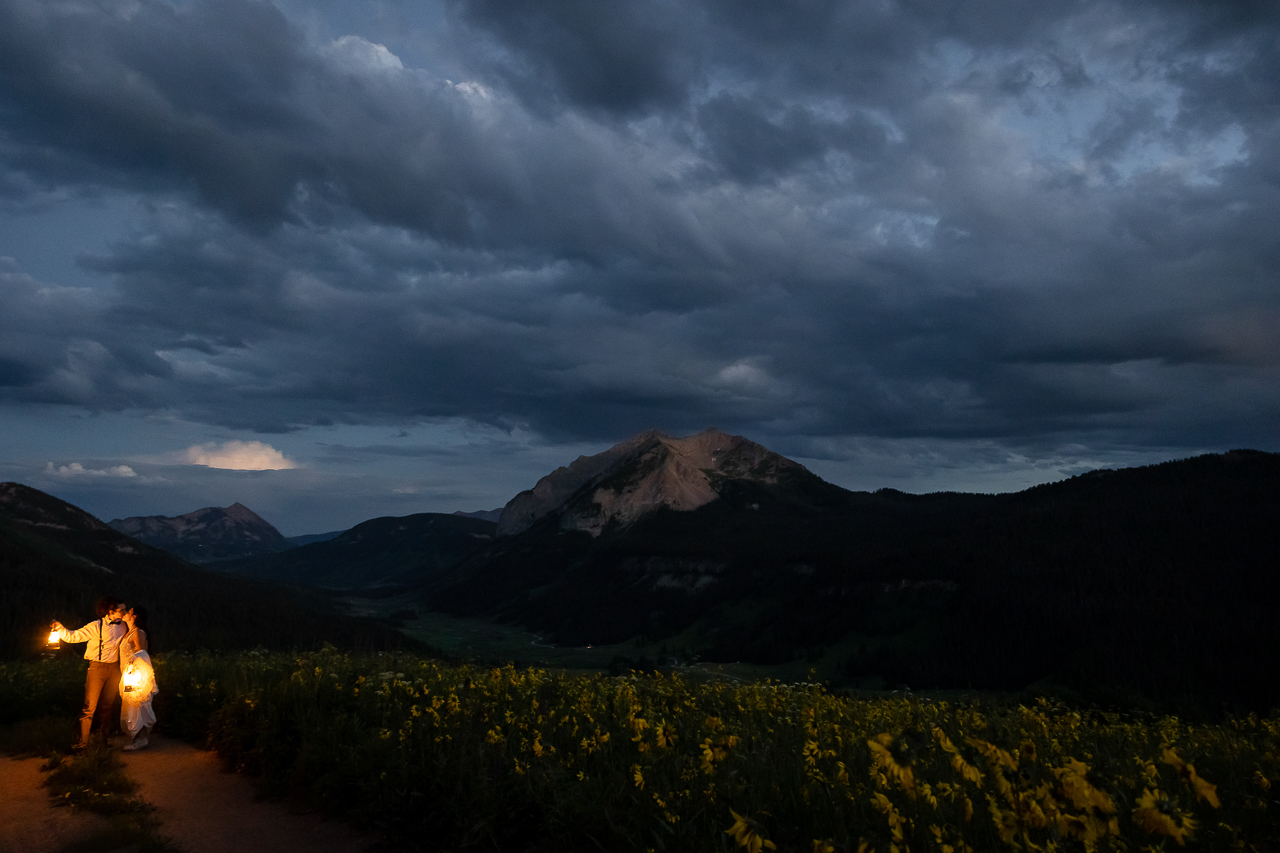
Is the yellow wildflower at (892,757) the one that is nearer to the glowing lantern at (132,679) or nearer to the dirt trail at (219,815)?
the dirt trail at (219,815)

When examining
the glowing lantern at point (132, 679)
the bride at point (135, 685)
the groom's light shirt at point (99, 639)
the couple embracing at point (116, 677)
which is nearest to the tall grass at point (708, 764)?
the bride at point (135, 685)

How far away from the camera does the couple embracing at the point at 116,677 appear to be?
1473 cm

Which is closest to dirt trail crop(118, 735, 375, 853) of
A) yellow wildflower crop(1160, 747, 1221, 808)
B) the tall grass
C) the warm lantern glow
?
the tall grass

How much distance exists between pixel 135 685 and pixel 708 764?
13.8 meters

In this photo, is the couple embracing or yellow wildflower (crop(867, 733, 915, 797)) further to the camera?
the couple embracing

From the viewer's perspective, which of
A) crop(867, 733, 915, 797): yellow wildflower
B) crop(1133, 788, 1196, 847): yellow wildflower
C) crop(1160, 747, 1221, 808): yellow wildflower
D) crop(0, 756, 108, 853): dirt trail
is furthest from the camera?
crop(0, 756, 108, 853): dirt trail

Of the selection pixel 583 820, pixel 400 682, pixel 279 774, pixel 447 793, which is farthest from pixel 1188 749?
pixel 279 774

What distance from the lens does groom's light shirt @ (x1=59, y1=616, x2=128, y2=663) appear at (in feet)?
48.8

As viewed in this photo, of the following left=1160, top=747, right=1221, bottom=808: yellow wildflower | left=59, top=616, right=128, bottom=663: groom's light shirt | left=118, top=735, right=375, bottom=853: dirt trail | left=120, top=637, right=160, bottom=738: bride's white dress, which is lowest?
left=118, top=735, right=375, bottom=853: dirt trail

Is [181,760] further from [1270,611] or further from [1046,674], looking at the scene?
[1270,611]

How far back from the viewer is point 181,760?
1379 centimetres

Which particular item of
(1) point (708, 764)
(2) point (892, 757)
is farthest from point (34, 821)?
(2) point (892, 757)

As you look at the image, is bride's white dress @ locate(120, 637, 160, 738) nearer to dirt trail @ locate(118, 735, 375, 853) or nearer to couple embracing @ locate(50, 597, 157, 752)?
couple embracing @ locate(50, 597, 157, 752)

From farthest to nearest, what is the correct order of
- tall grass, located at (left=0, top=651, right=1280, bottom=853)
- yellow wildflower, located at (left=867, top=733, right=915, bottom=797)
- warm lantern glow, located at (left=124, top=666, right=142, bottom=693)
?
warm lantern glow, located at (left=124, top=666, right=142, bottom=693)
tall grass, located at (left=0, top=651, right=1280, bottom=853)
yellow wildflower, located at (left=867, top=733, right=915, bottom=797)
